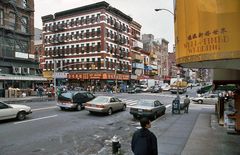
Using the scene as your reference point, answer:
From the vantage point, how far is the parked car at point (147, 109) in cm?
2122

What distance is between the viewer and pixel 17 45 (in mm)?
45031

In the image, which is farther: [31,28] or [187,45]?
[31,28]

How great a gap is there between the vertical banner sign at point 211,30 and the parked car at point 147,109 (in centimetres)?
1537

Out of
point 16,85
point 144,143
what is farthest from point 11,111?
point 16,85

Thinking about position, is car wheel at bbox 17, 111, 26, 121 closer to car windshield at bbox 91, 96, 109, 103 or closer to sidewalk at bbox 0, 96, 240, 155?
car windshield at bbox 91, 96, 109, 103

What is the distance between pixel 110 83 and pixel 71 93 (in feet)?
139

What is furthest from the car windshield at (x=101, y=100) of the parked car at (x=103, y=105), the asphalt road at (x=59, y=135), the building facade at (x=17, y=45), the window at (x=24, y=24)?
the window at (x=24, y=24)

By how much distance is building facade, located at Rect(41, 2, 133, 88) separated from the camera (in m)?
65.7

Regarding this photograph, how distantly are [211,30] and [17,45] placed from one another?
43.7 meters

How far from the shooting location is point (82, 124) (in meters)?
18.1

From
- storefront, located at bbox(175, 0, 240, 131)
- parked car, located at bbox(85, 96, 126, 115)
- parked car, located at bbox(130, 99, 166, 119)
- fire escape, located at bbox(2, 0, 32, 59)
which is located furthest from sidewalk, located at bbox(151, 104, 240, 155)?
fire escape, located at bbox(2, 0, 32, 59)

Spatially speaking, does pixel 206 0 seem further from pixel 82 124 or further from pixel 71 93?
pixel 71 93

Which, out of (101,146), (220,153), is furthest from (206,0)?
(101,146)

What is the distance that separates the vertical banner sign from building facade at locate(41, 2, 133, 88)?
58089mm
